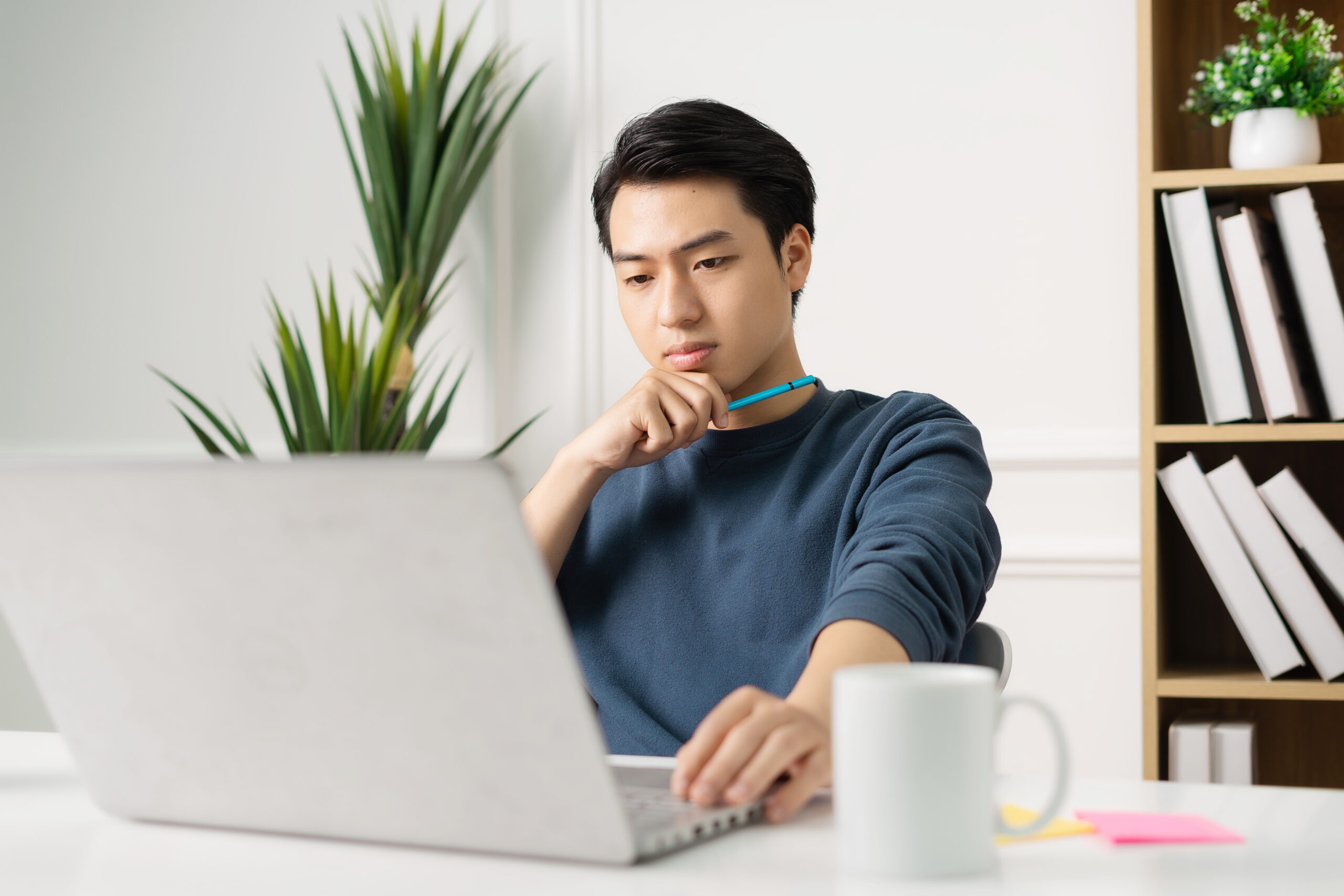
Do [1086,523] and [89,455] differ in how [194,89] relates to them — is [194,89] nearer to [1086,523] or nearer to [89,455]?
[89,455]

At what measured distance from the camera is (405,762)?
551 mm

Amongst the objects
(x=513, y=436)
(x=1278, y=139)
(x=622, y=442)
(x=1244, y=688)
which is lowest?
(x=1244, y=688)

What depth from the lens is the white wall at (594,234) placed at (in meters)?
2.15

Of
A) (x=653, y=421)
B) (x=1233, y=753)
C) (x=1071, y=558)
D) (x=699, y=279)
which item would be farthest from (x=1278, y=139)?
(x=653, y=421)

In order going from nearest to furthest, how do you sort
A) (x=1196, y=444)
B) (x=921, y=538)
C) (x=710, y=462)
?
1. (x=921, y=538)
2. (x=710, y=462)
3. (x=1196, y=444)

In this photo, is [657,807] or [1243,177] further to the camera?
[1243,177]

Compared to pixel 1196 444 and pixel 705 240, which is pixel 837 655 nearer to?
pixel 705 240

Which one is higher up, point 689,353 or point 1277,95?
point 1277,95

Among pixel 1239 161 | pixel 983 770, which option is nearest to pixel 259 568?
pixel 983 770

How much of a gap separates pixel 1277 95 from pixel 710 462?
3.55ft

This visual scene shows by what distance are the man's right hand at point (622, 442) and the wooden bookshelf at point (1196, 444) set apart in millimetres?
792

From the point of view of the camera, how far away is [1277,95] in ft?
5.67

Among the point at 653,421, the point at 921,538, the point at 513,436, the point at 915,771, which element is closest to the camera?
the point at 915,771

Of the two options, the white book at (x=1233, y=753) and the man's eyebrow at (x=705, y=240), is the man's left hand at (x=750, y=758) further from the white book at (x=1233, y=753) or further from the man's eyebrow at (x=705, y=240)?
the white book at (x=1233, y=753)
